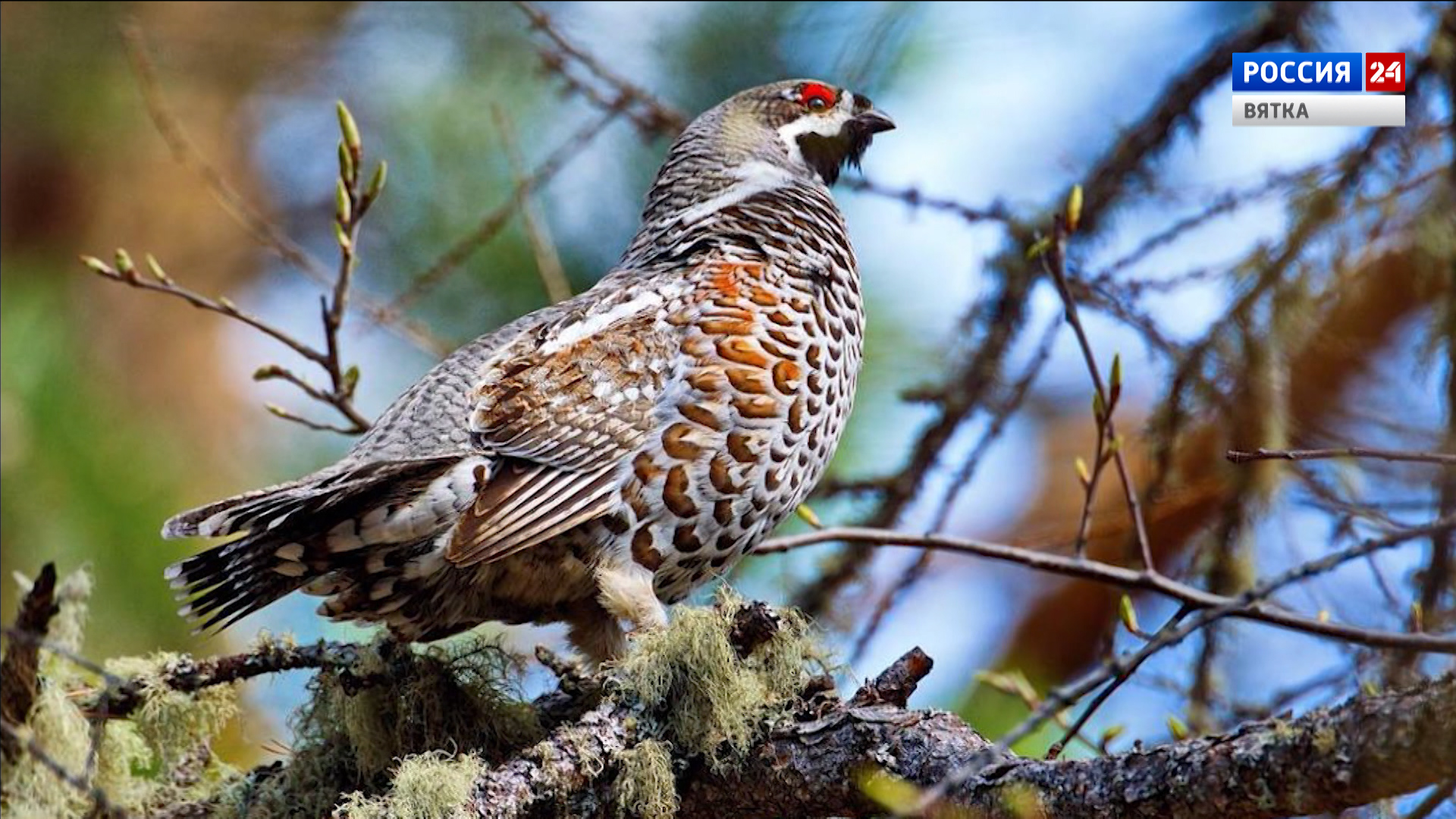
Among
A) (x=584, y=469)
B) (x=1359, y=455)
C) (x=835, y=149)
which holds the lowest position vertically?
(x=1359, y=455)

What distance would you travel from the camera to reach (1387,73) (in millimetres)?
5516

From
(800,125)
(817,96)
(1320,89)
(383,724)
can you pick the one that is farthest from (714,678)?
(1320,89)

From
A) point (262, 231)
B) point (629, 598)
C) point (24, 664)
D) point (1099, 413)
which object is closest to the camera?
point (1099, 413)

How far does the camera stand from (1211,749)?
2.73m

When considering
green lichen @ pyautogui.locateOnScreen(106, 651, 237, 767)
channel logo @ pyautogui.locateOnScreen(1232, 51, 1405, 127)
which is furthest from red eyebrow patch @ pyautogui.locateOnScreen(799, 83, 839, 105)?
green lichen @ pyautogui.locateOnScreen(106, 651, 237, 767)

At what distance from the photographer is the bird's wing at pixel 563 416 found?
13.0ft

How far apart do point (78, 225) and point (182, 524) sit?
21.4 ft

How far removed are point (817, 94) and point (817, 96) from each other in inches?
0.5

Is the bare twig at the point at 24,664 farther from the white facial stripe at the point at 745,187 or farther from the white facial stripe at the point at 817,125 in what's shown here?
the white facial stripe at the point at 817,125

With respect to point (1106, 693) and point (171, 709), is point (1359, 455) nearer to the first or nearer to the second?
point (1106, 693)

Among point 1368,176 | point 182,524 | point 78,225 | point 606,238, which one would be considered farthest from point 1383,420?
point 78,225

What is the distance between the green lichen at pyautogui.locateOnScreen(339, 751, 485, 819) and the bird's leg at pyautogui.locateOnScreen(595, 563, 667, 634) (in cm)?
66

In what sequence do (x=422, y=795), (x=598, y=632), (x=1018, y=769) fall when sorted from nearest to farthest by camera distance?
(x=1018, y=769)
(x=422, y=795)
(x=598, y=632)

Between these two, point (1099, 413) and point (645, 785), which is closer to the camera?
point (645, 785)
